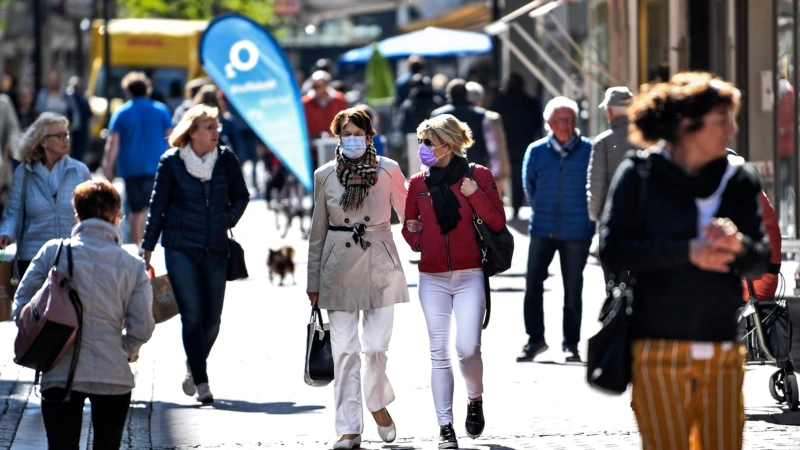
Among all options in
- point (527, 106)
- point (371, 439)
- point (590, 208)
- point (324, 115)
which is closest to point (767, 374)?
point (590, 208)

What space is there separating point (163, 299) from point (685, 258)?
211 inches

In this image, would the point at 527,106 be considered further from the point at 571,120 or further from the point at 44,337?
the point at 44,337

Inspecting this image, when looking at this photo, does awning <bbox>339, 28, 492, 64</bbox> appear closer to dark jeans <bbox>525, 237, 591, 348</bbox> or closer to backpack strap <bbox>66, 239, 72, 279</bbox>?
dark jeans <bbox>525, 237, 591, 348</bbox>

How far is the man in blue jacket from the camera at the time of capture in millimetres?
11297

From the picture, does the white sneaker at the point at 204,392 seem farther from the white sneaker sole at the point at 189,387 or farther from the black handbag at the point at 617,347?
the black handbag at the point at 617,347

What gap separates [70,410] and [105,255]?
0.60 m

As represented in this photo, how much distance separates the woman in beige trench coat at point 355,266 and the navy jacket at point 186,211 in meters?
1.28

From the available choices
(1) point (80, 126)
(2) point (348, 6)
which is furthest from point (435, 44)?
(2) point (348, 6)

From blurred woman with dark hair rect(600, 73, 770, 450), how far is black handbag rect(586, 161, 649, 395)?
0.01m

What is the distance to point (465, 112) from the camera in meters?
17.7

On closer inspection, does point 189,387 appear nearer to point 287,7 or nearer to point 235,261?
point 235,261

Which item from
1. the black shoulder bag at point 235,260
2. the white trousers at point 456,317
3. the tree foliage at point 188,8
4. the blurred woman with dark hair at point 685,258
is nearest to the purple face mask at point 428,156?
the white trousers at point 456,317

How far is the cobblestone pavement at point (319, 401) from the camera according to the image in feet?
28.0

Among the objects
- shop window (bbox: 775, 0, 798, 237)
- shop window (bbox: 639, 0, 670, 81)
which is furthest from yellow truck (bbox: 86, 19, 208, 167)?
shop window (bbox: 775, 0, 798, 237)
